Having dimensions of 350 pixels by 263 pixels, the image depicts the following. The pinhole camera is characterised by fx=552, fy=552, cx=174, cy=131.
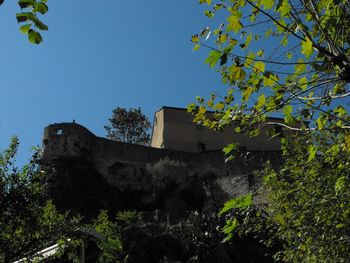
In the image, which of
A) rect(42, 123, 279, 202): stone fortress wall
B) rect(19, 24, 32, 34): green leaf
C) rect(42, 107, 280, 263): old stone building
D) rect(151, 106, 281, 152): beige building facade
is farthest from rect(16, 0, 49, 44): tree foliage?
rect(151, 106, 281, 152): beige building facade

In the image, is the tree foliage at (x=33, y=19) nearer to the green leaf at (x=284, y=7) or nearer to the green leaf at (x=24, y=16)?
the green leaf at (x=24, y=16)

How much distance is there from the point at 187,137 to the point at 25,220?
130 ft

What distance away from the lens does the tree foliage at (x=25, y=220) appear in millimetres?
8398

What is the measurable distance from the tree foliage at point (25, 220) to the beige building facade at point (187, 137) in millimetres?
38526

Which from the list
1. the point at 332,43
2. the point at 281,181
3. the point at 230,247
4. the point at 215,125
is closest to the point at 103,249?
the point at 281,181

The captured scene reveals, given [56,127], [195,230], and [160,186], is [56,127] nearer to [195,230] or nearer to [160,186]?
[160,186]

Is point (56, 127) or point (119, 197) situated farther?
point (56, 127)

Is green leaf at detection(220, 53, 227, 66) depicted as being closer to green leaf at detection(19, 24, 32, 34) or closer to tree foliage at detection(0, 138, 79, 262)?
green leaf at detection(19, 24, 32, 34)

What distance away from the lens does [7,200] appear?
28.1 ft

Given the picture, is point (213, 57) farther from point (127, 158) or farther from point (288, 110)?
point (127, 158)

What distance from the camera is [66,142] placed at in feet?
137

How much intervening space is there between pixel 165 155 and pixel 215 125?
37.5 m

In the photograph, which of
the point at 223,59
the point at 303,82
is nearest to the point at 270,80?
the point at 303,82

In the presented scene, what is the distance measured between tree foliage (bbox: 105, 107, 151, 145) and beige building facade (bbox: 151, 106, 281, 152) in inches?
330
